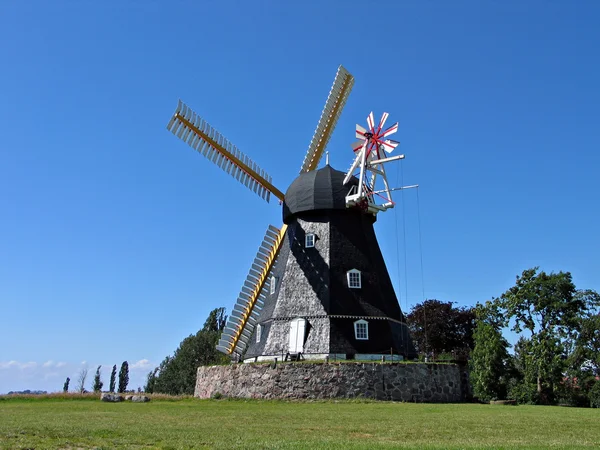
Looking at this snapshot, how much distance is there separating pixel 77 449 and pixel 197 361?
4226cm

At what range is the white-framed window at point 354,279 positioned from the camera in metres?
27.7

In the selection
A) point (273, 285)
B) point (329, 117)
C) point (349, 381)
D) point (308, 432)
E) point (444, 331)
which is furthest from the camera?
point (444, 331)

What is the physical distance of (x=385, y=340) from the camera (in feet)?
87.5

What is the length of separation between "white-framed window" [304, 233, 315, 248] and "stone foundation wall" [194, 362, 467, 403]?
7049mm

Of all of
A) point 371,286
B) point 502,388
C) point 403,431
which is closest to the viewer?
point 403,431

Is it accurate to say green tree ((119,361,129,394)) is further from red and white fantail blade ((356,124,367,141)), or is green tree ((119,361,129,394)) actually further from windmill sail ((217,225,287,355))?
red and white fantail blade ((356,124,367,141))

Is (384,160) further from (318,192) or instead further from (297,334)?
(297,334)

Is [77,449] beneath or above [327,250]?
beneath

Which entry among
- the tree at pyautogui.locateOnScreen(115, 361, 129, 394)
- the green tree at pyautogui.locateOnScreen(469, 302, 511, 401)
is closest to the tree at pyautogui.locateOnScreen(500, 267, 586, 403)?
the green tree at pyautogui.locateOnScreen(469, 302, 511, 401)

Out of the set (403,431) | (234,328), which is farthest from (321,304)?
(403,431)

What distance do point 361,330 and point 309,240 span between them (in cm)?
564

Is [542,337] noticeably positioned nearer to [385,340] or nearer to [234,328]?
[385,340]

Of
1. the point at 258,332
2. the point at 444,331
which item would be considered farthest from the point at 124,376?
the point at 258,332

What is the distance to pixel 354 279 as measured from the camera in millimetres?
27812
